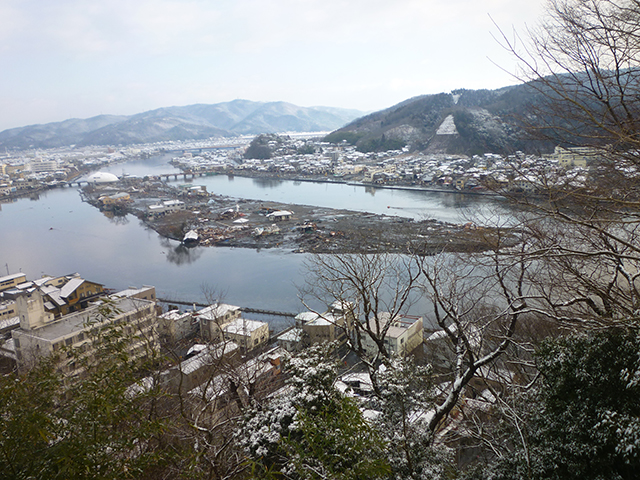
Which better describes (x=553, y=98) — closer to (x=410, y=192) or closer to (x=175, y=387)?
(x=175, y=387)

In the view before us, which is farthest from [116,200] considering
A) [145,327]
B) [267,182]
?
[145,327]

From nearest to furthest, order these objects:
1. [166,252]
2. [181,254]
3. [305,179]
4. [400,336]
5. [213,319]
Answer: [400,336], [213,319], [181,254], [166,252], [305,179]

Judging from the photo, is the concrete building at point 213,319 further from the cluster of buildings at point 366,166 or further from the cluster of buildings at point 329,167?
the cluster of buildings at point 329,167

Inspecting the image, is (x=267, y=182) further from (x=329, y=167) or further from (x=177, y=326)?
(x=177, y=326)

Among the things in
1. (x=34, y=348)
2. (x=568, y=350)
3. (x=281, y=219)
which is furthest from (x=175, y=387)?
(x=281, y=219)

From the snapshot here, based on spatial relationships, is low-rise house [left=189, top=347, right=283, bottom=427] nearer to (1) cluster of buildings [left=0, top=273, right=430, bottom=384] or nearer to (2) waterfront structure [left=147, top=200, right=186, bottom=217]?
(1) cluster of buildings [left=0, top=273, right=430, bottom=384]

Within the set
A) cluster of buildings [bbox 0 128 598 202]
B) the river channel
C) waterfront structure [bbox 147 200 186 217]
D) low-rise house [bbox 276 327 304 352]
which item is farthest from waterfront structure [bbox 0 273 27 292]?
cluster of buildings [bbox 0 128 598 202]
